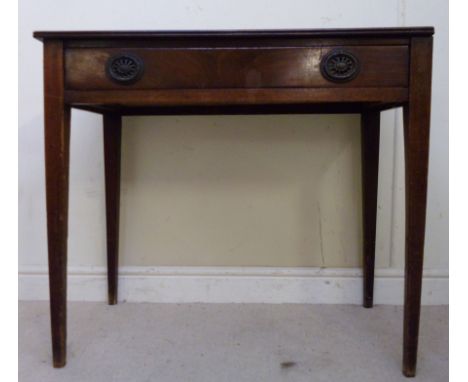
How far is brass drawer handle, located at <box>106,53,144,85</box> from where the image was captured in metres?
1.01

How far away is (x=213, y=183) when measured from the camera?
151 centimetres

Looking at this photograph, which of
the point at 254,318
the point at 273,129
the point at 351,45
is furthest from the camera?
the point at 273,129

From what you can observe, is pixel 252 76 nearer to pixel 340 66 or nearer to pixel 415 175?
pixel 340 66

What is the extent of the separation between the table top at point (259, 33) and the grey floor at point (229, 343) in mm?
764

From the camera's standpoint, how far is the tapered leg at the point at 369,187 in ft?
4.50

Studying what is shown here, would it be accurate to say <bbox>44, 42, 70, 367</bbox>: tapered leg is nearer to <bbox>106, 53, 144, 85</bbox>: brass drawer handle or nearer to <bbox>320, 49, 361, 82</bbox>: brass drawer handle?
<bbox>106, 53, 144, 85</bbox>: brass drawer handle

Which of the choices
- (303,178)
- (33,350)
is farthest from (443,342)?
(33,350)

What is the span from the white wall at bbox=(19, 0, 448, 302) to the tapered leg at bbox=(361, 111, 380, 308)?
0.25 ft

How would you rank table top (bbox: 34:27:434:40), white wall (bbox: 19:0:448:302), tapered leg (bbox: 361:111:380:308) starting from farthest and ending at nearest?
white wall (bbox: 19:0:448:302) < tapered leg (bbox: 361:111:380:308) < table top (bbox: 34:27:434:40)

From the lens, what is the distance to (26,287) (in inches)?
60.4

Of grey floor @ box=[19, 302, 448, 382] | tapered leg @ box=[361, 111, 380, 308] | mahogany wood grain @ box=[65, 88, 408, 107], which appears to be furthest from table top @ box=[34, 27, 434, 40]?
grey floor @ box=[19, 302, 448, 382]

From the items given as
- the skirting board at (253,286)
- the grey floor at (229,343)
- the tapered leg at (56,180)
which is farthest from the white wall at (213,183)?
the tapered leg at (56,180)

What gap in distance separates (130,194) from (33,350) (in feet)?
1.84

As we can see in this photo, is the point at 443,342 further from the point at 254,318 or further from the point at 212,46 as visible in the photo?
the point at 212,46
